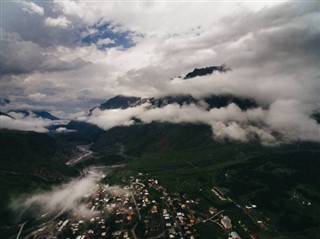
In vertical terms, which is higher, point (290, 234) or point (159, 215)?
point (159, 215)

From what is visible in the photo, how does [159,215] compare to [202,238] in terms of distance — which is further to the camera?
[159,215]

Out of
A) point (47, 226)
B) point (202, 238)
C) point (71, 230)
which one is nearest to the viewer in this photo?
point (202, 238)

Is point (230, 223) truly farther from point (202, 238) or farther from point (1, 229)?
point (1, 229)

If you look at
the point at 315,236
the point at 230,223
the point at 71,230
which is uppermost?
the point at 71,230

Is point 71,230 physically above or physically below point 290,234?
above

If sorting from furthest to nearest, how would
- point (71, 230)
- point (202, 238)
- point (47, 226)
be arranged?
point (47, 226) < point (71, 230) < point (202, 238)

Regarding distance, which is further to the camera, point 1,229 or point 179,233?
point 1,229

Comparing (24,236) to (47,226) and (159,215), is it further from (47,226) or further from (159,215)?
(159,215)

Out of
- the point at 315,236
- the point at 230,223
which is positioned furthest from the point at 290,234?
the point at 230,223

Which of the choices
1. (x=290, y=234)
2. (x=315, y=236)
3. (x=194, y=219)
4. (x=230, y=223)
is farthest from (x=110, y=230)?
(x=315, y=236)
